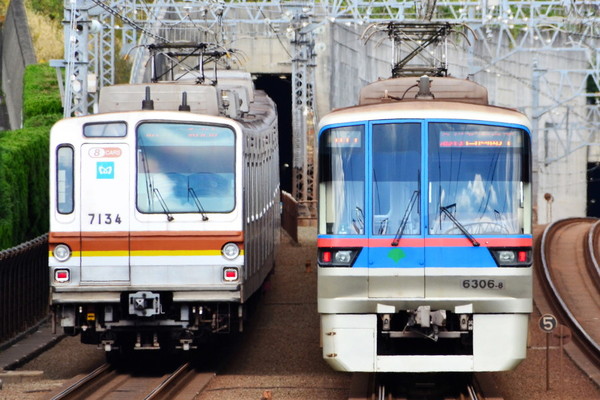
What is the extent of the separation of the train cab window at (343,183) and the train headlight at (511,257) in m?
1.24

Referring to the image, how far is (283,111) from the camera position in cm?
4866

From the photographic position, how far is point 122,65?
35844 mm

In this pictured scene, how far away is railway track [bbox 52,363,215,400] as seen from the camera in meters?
12.4

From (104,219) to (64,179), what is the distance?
2.02 ft

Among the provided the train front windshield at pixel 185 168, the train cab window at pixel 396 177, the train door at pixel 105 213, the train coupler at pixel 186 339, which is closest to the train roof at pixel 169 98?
the train front windshield at pixel 185 168

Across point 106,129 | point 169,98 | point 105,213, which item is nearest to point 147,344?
point 105,213

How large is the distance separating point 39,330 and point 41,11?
22.9 m

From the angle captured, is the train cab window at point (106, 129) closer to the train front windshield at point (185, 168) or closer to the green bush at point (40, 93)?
the train front windshield at point (185, 168)

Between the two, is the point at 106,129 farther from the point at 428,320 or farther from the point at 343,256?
the point at 428,320

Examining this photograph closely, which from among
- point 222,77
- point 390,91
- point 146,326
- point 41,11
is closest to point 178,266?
point 146,326

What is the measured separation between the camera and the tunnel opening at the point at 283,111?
4572 cm

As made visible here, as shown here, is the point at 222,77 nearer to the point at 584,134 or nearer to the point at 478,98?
the point at 478,98

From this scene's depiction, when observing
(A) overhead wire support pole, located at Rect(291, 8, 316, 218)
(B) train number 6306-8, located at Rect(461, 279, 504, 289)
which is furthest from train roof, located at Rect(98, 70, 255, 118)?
(A) overhead wire support pole, located at Rect(291, 8, 316, 218)

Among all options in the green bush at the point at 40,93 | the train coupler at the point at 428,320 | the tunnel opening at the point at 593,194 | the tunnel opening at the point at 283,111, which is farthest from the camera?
the tunnel opening at the point at 593,194
